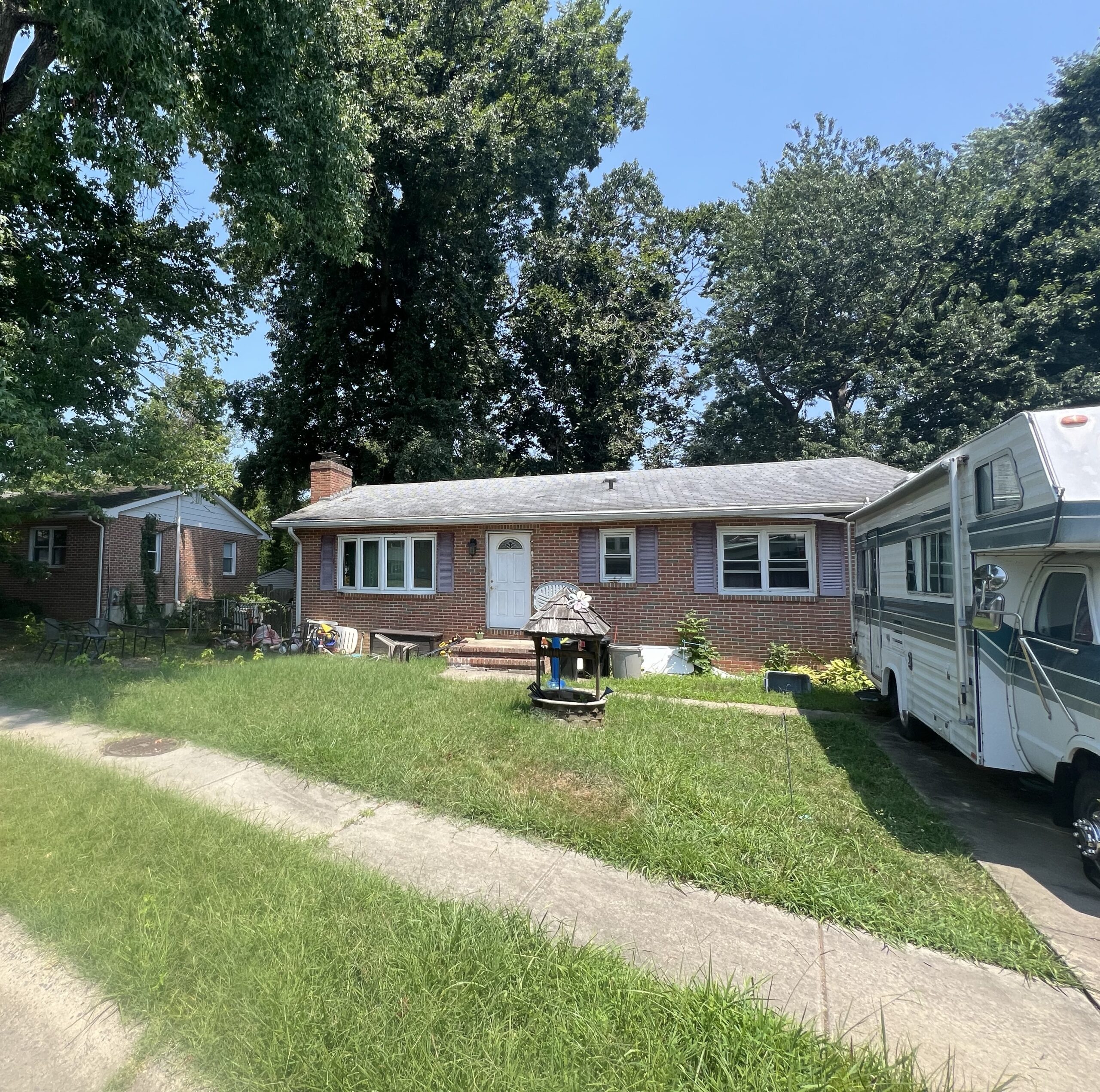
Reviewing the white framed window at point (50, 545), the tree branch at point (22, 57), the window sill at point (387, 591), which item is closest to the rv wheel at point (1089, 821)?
the window sill at point (387, 591)

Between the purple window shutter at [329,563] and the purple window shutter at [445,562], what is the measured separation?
274cm

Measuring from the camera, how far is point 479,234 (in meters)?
21.4

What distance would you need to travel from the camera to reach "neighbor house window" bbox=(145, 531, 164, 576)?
17.7 m

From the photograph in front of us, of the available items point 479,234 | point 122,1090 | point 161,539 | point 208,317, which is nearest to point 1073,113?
point 479,234

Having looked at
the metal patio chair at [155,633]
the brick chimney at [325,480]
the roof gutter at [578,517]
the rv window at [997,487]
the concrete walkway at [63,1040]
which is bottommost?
the concrete walkway at [63,1040]

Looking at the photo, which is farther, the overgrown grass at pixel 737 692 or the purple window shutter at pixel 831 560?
the purple window shutter at pixel 831 560

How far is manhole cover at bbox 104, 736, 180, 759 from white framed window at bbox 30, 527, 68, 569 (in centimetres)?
1506

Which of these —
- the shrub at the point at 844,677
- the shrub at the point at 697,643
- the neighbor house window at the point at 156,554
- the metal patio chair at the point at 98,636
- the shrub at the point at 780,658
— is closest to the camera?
the shrub at the point at 844,677

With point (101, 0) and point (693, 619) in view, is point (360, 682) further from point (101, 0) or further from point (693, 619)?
point (101, 0)

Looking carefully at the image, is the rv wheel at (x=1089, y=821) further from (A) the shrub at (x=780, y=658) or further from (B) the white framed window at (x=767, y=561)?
(B) the white framed window at (x=767, y=561)

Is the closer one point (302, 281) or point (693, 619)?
point (693, 619)

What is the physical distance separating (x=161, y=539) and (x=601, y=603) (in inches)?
617

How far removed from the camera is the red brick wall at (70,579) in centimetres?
1681

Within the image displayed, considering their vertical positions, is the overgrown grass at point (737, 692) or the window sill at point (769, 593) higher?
the window sill at point (769, 593)
